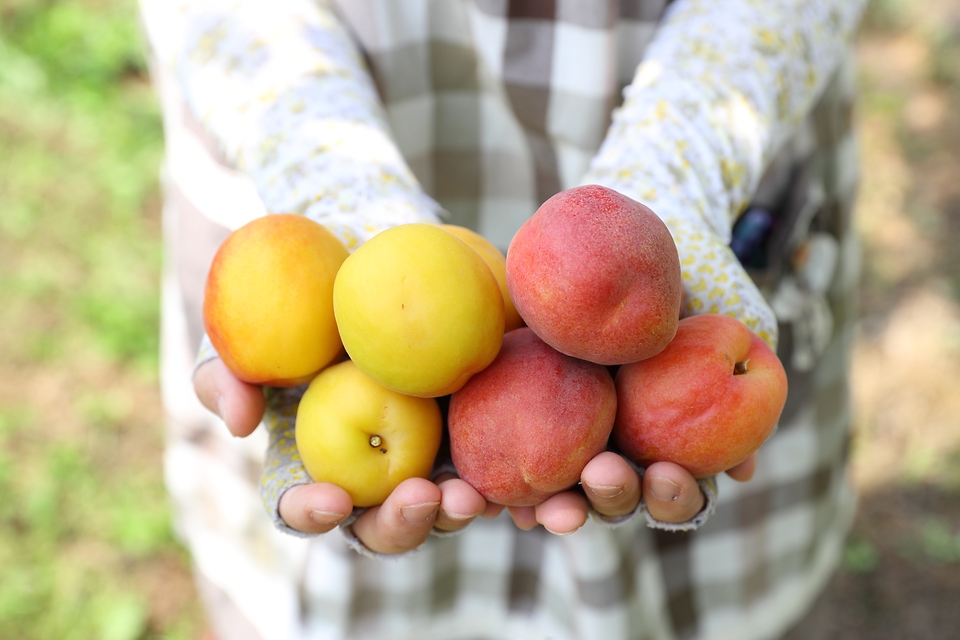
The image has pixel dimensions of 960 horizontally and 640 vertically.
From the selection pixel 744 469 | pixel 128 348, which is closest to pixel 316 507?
pixel 744 469

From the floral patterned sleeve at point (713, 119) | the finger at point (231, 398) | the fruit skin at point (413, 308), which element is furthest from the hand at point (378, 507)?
the floral patterned sleeve at point (713, 119)

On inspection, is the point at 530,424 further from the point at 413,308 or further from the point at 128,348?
the point at 128,348

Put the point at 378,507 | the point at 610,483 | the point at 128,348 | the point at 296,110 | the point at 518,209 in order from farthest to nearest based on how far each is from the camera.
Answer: the point at 128,348 < the point at 518,209 < the point at 296,110 < the point at 378,507 < the point at 610,483

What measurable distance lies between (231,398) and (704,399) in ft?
1.84

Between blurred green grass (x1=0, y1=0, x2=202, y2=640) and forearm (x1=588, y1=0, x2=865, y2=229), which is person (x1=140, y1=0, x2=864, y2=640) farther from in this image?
blurred green grass (x1=0, y1=0, x2=202, y2=640)

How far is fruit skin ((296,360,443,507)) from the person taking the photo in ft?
2.99

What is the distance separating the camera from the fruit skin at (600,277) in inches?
33.6

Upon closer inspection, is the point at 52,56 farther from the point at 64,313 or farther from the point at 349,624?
the point at 349,624

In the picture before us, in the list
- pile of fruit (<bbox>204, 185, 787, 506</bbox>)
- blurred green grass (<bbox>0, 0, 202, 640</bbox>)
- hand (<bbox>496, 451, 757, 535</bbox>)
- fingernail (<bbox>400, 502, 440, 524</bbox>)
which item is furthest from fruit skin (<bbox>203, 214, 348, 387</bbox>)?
blurred green grass (<bbox>0, 0, 202, 640</bbox>)

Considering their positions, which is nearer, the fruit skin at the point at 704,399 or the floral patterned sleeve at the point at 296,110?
the fruit skin at the point at 704,399

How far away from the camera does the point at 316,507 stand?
871 millimetres

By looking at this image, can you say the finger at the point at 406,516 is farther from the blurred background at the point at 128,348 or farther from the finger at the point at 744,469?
the blurred background at the point at 128,348

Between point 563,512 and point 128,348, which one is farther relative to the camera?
point 128,348

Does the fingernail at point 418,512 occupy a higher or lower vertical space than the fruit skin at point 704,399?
lower
